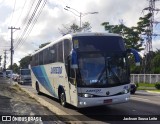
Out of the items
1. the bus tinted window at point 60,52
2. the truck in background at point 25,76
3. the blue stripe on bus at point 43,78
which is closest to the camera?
the bus tinted window at point 60,52

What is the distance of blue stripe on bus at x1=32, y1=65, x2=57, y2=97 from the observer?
22944 mm

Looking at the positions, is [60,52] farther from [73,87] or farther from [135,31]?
[135,31]

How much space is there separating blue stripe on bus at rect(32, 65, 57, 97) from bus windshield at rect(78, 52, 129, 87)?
6.15 metres

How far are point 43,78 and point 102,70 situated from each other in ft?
34.8

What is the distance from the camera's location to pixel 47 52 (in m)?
23.4

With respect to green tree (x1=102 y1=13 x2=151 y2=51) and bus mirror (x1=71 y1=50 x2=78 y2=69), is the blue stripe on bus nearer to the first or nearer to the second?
bus mirror (x1=71 y1=50 x2=78 y2=69)

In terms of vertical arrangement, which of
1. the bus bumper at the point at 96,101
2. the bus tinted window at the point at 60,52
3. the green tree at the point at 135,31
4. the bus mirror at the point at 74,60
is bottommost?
the bus bumper at the point at 96,101

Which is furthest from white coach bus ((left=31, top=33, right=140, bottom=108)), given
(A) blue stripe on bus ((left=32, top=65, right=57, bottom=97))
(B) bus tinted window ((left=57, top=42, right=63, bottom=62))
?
(A) blue stripe on bus ((left=32, top=65, right=57, bottom=97))

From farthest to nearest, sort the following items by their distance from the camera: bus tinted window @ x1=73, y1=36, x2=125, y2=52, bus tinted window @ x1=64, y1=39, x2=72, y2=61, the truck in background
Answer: the truck in background
bus tinted window @ x1=64, y1=39, x2=72, y2=61
bus tinted window @ x1=73, y1=36, x2=125, y2=52

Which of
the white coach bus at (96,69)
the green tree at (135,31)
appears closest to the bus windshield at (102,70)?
the white coach bus at (96,69)

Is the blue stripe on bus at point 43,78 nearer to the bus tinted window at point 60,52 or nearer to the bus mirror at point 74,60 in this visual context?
the bus tinted window at point 60,52

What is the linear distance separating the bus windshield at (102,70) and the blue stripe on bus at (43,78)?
242 inches

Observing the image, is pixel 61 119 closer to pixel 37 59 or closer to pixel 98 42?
pixel 98 42

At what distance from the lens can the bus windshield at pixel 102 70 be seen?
50.3ft
